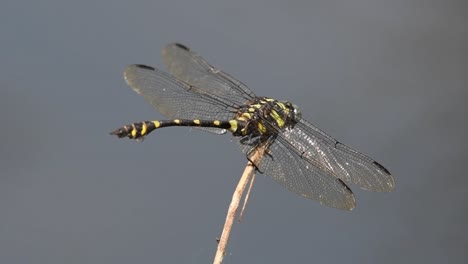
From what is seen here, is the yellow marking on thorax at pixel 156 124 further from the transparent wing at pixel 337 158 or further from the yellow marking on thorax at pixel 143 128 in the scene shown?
the transparent wing at pixel 337 158

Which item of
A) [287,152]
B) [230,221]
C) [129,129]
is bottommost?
[230,221]

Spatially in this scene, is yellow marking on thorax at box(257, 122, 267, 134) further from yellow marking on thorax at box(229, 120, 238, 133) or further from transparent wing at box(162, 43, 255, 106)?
transparent wing at box(162, 43, 255, 106)

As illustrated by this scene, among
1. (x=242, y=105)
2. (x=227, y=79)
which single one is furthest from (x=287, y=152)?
(x=227, y=79)

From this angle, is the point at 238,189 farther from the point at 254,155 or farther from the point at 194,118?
the point at 194,118

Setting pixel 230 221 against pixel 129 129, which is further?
pixel 129 129

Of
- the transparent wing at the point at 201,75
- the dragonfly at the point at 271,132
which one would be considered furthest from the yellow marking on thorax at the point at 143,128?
the transparent wing at the point at 201,75

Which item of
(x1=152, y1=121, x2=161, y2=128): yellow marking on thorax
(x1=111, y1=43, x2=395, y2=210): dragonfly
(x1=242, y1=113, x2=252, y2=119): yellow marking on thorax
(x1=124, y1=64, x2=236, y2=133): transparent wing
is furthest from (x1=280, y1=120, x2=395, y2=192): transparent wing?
(x1=152, y1=121, x2=161, y2=128): yellow marking on thorax

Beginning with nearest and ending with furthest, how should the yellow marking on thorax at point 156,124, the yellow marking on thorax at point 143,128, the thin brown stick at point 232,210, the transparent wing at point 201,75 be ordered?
the thin brown stick at point 232,210 → the yellow marking on thorax at point 143,128 → the yellow marking on thorax at point 156,124 → the transparent wing at point 201,75
